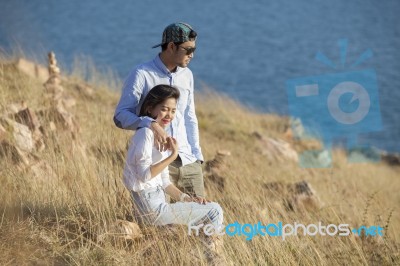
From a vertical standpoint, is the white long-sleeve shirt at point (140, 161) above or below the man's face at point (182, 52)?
below

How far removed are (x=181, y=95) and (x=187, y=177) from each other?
515 millimetres

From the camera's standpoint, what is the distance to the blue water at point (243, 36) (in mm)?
24219

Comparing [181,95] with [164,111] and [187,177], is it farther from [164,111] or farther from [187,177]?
[187,177]

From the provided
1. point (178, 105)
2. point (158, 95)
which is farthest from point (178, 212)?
point (178, 105)

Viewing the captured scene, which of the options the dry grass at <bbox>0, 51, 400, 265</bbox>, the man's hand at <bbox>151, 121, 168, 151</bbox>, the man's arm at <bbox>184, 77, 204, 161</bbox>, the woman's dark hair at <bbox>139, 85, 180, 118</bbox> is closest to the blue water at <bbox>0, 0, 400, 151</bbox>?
the dry grass at <bbox>0, 51, 400, 265</bbox>

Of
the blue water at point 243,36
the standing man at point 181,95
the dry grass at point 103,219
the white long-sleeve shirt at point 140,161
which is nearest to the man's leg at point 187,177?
the standing man at point 181,95

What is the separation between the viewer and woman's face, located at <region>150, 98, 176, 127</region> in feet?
12.8

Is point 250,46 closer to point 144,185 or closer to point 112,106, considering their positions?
point 112,106

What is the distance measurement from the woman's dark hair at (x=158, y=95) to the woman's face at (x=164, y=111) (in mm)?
21

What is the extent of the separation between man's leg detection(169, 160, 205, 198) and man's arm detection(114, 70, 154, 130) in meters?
0.45

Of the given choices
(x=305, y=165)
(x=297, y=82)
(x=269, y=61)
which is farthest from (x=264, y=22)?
(x=305, y=165)

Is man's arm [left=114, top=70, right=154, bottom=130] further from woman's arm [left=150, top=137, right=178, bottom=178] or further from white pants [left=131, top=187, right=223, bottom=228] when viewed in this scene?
white pants [left=131, top=187, right=223, bottom=228]

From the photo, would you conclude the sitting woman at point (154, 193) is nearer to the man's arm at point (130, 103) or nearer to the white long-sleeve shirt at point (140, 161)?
the white long-sleeve shirt at point (140, 161)

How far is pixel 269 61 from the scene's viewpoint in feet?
93.9
